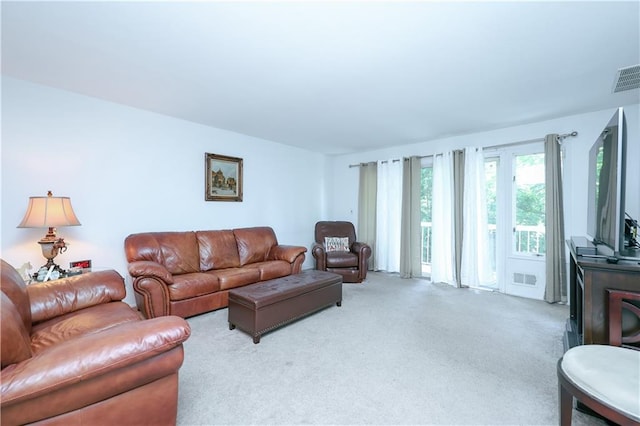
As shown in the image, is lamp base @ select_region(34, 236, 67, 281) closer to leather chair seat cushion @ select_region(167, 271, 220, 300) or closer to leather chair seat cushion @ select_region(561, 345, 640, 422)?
leather chair seat cushion @ select_region(167, 271, 220, 300)

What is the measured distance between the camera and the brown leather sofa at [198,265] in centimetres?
271

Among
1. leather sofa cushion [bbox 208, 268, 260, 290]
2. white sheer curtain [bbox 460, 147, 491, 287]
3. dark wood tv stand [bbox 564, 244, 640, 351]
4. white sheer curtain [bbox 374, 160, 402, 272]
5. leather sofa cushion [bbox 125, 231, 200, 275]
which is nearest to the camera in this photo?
dark wood tv stand [bbox 564, 244, 640, 351]

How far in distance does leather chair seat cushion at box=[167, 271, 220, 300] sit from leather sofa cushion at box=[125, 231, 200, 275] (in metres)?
0.26

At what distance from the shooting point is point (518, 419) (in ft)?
5.01

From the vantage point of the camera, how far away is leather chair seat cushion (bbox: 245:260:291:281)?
3.56m

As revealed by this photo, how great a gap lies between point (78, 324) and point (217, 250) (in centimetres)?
204

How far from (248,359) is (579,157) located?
449 cm

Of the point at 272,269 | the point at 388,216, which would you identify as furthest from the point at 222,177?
the point at 388,216

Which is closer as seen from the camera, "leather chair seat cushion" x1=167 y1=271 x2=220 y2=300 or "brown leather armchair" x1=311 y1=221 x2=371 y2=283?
"leather chair seat cushion" x1=167 y1=271 x2=220 y2=300

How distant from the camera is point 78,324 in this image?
5.49 ft

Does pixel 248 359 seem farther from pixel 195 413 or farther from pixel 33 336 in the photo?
pixel 33 336

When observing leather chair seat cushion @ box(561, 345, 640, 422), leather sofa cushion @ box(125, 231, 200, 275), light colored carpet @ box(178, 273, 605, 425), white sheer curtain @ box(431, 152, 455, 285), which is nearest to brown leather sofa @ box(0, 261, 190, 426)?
light colored carpet @ box(178, 273, 605, 425)

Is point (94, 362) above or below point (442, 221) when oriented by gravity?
below

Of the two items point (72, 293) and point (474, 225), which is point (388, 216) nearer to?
point (474, 225)
